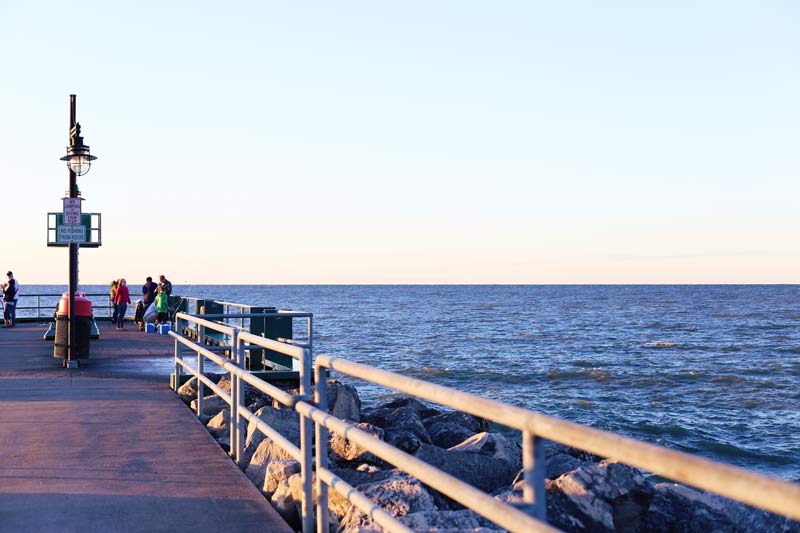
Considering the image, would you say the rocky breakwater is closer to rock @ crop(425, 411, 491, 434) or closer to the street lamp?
rock @ crop(425, 411, 491, 434)

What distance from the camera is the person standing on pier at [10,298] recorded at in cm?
2672

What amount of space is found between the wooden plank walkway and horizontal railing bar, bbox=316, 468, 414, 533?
894mm

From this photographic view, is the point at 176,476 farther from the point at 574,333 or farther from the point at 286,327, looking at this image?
the point at 574,333

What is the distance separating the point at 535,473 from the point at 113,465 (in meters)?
5.17

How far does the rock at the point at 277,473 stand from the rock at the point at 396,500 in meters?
0.79

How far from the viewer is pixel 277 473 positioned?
613 centimetres

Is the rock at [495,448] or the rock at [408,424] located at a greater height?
the rock at [495,448]

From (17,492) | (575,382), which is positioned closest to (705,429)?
(575,382)

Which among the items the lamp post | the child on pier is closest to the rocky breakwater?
the lamp post

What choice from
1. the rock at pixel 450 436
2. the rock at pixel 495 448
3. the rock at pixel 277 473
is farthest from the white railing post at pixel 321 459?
the rock at pixel 450 436

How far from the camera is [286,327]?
13.8m

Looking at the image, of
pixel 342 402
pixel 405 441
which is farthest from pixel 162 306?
pixel 405 441

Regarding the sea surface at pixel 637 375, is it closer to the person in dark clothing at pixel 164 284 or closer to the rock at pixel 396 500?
the person in dark clothing at pixel 164 284

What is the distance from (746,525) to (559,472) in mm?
1650
